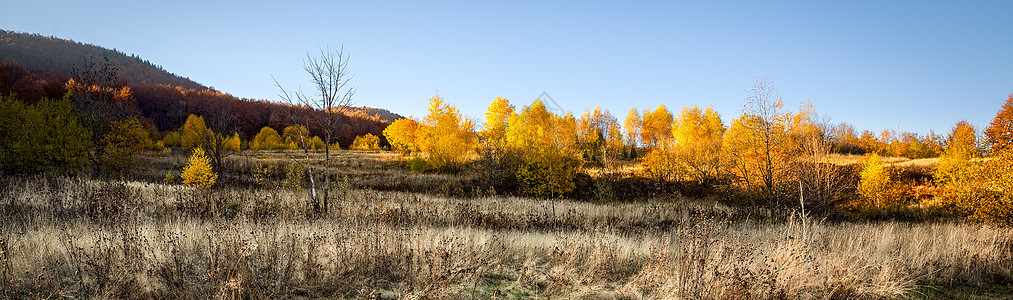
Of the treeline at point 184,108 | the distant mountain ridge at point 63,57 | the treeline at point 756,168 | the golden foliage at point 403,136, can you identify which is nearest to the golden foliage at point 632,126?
the treeline at point 756,168

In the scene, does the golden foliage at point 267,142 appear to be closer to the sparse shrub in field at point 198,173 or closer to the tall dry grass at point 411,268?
the sparse shrub in field at point 198,173

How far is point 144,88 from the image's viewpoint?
106 m

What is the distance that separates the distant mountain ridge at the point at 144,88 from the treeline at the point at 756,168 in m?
22.5

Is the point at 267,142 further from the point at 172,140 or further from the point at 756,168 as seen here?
the point at 756,168

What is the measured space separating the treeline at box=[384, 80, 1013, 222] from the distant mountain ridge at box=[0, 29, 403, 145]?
886 inches

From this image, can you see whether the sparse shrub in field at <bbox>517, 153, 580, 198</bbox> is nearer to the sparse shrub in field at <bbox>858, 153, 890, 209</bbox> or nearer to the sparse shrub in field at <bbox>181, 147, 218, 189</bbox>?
the sparse shrub in field at <bbox>181, 147, 218, 189</bbox>

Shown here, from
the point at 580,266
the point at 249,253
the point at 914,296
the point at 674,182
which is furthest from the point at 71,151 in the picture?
the point at 674,182

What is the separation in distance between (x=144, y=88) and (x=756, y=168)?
13667 centimetres

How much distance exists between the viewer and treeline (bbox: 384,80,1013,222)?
14.6 meters

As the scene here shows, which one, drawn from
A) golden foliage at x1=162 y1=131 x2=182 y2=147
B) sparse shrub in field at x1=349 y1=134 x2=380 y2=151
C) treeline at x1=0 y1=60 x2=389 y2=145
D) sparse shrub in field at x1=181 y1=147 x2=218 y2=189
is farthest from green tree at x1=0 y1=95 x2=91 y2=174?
treeline at x1=0 y1=60 x2=389 y2=145

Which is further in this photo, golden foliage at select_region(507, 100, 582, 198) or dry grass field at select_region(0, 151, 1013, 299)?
golden foliage at select_region(507, 100, 582, 198)

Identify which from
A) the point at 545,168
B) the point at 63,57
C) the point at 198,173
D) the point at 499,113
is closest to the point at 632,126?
the point at 499,113

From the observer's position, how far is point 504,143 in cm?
2747

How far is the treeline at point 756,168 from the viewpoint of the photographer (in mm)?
14594
